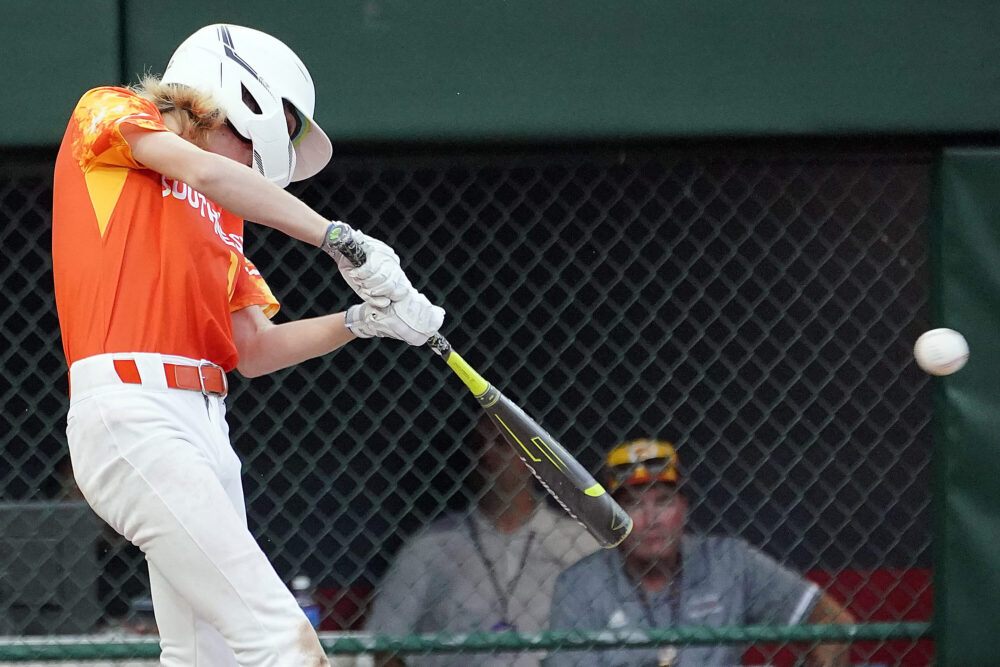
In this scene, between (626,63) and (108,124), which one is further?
(626,63)

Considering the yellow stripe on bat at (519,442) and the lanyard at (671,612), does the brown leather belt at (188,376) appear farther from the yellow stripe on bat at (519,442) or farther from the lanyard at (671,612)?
the lanyard at (671,612)

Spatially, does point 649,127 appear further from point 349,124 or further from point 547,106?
point 349,124

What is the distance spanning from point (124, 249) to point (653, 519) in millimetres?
2010

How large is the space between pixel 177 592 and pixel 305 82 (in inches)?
44.3

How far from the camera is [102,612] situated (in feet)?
12.6

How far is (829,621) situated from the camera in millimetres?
3625

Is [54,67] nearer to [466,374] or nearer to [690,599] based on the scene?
[466,374]

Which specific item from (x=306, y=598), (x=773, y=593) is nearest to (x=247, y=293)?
(x=306, y=598)

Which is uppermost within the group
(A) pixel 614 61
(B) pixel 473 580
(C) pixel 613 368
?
(A) pixel 614 61

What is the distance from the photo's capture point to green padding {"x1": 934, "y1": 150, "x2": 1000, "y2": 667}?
3.42 metres

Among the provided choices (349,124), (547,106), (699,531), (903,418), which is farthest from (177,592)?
(903,418)

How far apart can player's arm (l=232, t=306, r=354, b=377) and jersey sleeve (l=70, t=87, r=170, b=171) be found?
0.58m

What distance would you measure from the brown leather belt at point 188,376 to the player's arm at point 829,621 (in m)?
2.00

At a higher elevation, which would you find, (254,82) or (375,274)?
(254,82)
